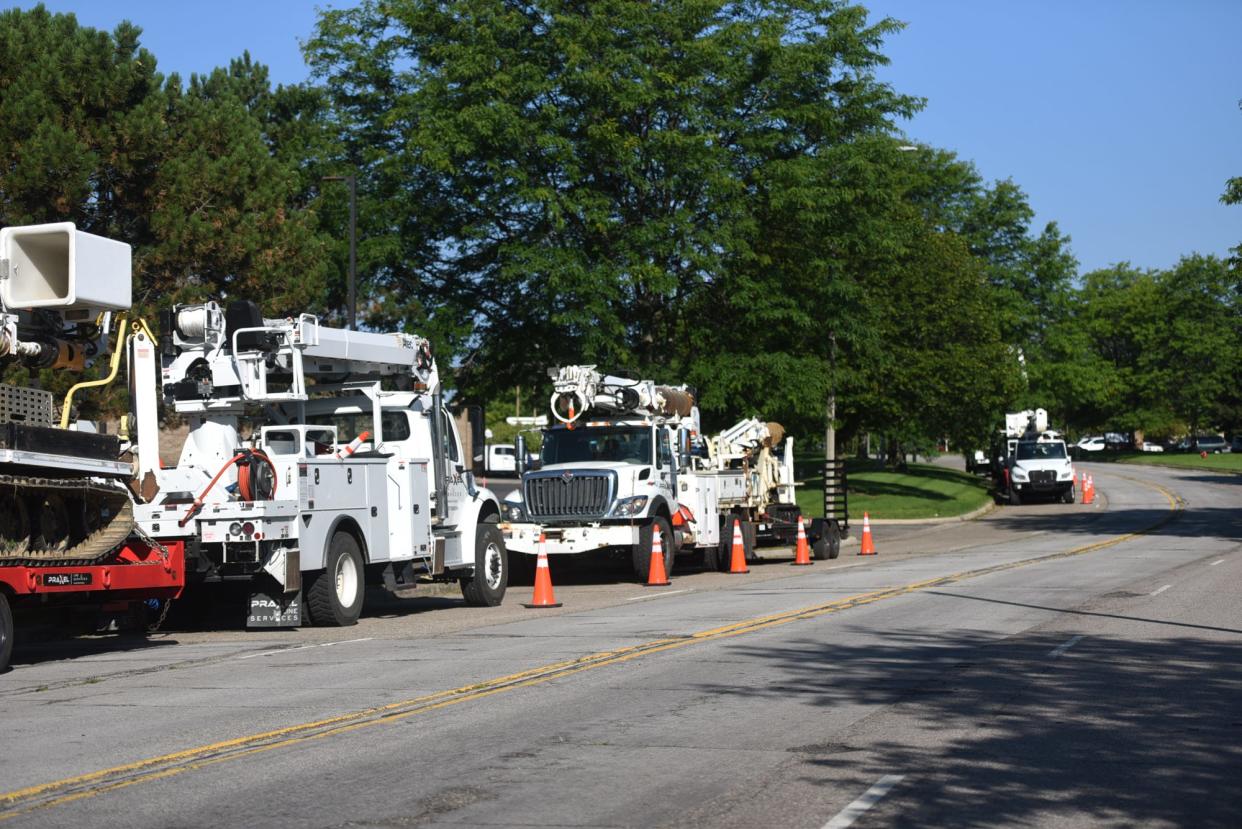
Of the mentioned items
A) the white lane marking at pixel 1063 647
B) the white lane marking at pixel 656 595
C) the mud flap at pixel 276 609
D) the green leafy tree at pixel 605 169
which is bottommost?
the white lane marking at pixel 1063 647

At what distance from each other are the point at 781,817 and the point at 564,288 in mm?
26255

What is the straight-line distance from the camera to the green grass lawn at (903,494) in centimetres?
4775

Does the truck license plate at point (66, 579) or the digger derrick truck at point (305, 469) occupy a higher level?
the digger derrick truck at point (305, 469)

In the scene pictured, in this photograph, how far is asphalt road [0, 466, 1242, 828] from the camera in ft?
24.8

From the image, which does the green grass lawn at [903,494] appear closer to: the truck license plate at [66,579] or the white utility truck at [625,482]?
the white utility truck at [625,482]

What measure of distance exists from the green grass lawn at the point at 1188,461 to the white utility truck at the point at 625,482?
2500 inches

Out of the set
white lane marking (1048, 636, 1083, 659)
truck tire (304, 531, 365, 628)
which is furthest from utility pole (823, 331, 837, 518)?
white lane marking (1048, 636, 1083, 659)

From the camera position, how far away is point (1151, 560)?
87.7 feet

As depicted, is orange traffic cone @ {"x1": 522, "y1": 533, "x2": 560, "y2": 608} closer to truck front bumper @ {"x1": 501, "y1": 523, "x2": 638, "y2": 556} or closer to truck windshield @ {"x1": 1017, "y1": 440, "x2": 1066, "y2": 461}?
truck front bumper @ {"x1": 501, "y1": 523, "x2": 638, "y2": 556}

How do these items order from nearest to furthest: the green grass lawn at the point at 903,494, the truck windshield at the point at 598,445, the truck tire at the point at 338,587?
the truck tire at the point at 338,587 < the truck windshield at the point at 598,445 < the green grass lawn at the point at 903,494

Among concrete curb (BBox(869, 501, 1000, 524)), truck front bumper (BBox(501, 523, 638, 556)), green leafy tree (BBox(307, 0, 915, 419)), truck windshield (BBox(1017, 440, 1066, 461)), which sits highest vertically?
green leafy tree (BBox(307, 0, 915, 419))

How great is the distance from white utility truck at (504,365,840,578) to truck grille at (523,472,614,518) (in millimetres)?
16

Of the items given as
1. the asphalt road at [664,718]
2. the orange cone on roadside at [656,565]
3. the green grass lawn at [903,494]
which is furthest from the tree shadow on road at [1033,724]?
the green grass lawn at [903,494]

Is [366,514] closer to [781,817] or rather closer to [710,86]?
[781,817]
